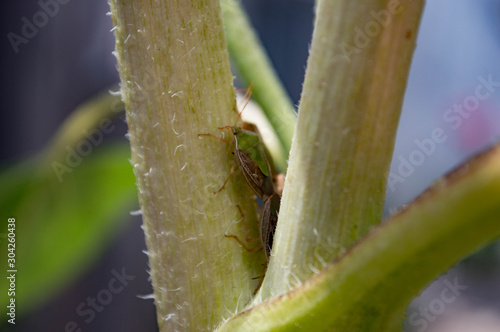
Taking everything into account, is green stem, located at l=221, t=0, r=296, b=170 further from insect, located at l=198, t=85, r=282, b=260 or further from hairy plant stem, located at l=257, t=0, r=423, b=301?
hairy plant stem, located at l=257, t=0, r=423, b=301

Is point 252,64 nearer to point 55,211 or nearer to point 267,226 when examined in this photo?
point 267,226

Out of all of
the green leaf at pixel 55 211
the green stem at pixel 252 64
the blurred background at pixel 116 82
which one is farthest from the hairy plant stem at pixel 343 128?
the blurred background at pixel 116 82

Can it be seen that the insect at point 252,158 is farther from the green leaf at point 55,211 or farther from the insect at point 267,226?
the green leaf at point 55,211

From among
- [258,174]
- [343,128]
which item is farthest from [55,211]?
[343,128]

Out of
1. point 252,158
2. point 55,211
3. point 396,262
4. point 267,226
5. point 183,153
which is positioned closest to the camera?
point 396,262

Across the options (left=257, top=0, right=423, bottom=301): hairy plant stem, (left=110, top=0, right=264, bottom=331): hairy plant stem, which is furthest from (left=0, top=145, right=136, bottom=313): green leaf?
(left=257, top=0, right=423, bottom=301): hairy plant stem

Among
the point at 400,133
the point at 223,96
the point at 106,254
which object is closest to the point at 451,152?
the point at 400,133
